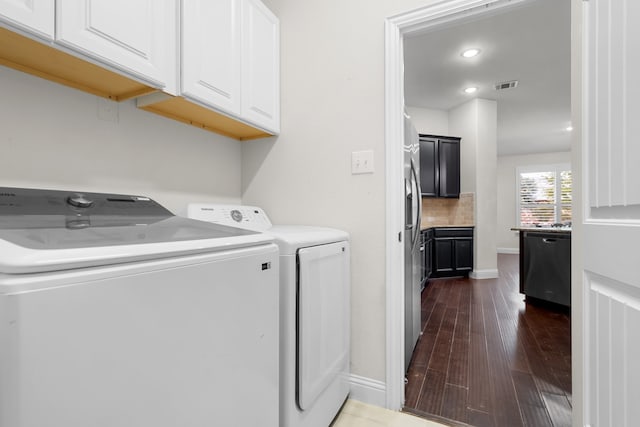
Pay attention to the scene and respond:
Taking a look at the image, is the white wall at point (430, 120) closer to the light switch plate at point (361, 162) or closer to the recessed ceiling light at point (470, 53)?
the recessed ceiling light at point (470, 53)

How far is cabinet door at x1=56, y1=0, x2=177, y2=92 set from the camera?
911mm

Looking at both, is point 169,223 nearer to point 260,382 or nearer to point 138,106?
point 260,382

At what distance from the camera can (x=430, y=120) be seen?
16.5 ft

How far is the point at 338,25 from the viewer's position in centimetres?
172

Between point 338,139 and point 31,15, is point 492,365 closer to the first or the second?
point 338,139

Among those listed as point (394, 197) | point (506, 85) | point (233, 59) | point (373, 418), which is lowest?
point (373, 418)

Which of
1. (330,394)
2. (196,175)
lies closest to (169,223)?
(196,175)

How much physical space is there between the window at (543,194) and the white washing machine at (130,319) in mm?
8985

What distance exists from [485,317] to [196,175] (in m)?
2.86

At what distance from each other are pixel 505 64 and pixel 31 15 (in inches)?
166

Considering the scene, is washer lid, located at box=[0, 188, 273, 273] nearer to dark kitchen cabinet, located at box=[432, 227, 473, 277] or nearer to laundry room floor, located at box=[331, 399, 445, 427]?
laundry room floor, located at box=[331, 399, 445, 427]

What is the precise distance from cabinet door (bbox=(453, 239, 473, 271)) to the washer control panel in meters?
3.70

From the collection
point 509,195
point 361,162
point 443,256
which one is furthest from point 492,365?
point 509,195

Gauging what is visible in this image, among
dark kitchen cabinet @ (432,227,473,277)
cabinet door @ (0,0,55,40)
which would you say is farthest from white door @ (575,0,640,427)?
dark kitchen cabinet @ (432,227,473,277)
